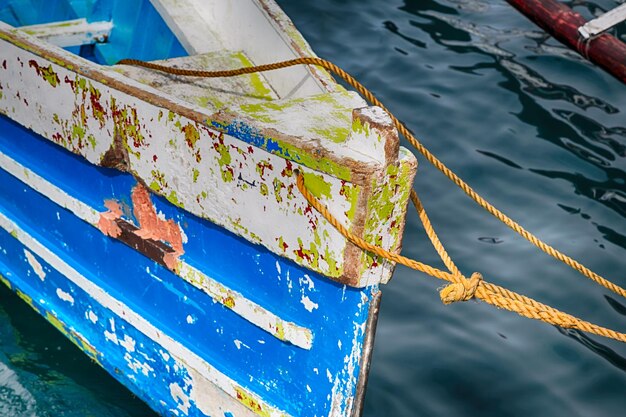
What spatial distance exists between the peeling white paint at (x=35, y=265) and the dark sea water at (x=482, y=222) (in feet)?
1.33

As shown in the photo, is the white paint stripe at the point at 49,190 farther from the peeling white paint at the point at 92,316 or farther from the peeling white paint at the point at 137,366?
the peeling white paint at the point at 137,366

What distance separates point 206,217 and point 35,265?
146 centimetres

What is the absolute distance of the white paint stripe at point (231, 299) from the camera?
9.11 feet

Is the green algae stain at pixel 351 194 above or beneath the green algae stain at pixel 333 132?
beneath

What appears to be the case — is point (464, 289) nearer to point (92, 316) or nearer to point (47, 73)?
point (47, 73)

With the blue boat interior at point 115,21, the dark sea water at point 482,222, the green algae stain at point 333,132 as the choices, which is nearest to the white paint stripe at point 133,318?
the dark sea water at point 482,222

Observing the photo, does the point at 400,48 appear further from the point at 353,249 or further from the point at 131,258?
the point at 353,249

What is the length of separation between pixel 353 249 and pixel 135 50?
257 cm

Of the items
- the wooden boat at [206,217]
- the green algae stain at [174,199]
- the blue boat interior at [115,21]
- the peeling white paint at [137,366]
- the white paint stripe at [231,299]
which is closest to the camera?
the wooden boat at [206,217]

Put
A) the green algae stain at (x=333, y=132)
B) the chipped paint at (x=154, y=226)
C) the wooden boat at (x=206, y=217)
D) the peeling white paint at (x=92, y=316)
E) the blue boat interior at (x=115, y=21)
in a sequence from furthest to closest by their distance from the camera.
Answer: the blue boat interior at (x=115, y=21) < the peeling white paint at (x=92, y=316) < the chipped paint at (x=154, y=226) < the green algae stain at (x=333, y=132) < the wooden boat at (x=206, y=217)

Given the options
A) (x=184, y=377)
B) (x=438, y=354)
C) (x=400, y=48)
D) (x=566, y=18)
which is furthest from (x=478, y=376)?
(x=400, y=48)

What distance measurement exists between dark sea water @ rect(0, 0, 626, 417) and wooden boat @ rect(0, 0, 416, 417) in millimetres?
374

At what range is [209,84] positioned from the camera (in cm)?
361

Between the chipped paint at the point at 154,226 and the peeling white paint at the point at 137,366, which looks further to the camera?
the peeling white paint at the point at 137,366
